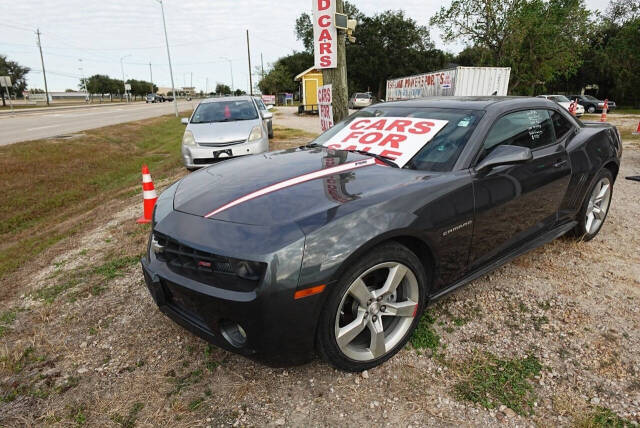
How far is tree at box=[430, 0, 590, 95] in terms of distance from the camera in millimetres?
29984

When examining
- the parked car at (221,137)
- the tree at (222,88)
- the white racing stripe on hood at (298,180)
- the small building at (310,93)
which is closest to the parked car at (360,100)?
the small building at (310,93)

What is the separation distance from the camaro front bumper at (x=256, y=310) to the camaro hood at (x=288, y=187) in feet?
0.47

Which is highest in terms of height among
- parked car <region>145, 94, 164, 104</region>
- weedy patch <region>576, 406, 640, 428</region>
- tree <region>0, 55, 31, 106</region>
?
tree <region>0, 55, 31, 106</region>

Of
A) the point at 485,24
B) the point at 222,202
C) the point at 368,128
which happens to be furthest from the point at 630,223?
the point at 485,24

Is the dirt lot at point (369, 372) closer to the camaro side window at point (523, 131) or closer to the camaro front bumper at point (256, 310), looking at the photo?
the camaro front bumper at point (256, 310)

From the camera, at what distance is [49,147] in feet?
36.9

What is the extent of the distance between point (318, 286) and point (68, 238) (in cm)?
439

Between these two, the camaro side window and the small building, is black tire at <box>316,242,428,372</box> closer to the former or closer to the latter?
the camaro side window

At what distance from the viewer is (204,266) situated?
6.23 feet

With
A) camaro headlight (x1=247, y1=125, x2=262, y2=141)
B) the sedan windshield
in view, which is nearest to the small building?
the sedan windshield

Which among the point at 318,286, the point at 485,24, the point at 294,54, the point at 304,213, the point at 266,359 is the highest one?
the point at 294,54

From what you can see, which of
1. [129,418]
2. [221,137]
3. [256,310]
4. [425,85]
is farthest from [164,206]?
[425,85]

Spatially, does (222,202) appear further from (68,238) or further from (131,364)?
(68,238)

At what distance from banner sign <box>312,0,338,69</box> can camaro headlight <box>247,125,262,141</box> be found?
1.87m
